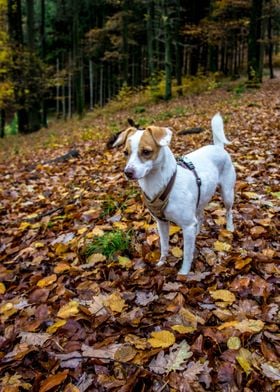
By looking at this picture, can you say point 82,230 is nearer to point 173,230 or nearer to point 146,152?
point 173,230

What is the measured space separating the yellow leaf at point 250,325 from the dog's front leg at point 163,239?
123cm

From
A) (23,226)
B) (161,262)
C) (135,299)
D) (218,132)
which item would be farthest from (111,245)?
(23,226)

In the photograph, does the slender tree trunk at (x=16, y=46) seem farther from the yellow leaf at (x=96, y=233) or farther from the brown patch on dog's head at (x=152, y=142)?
the brown patch on dog's head at (x=152, y=142)

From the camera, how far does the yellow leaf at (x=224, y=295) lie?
3.12 m

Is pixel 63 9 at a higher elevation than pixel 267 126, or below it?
higher

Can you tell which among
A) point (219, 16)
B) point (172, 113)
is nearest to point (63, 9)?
point (219, 16)

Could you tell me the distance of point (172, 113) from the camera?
51.8ft

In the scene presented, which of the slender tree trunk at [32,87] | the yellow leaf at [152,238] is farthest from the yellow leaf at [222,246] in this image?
the slender tree trunk at [32,87]

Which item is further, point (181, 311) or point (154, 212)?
point (154, 212)

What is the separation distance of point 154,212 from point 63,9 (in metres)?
39.0

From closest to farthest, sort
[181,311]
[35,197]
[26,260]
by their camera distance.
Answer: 1. [181,311]
2. [26,260]
3. [35,197]

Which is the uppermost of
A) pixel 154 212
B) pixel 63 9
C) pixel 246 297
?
pixel 63 9

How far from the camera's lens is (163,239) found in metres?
3.84

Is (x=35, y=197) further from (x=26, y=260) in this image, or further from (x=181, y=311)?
(x=181, y=311)
